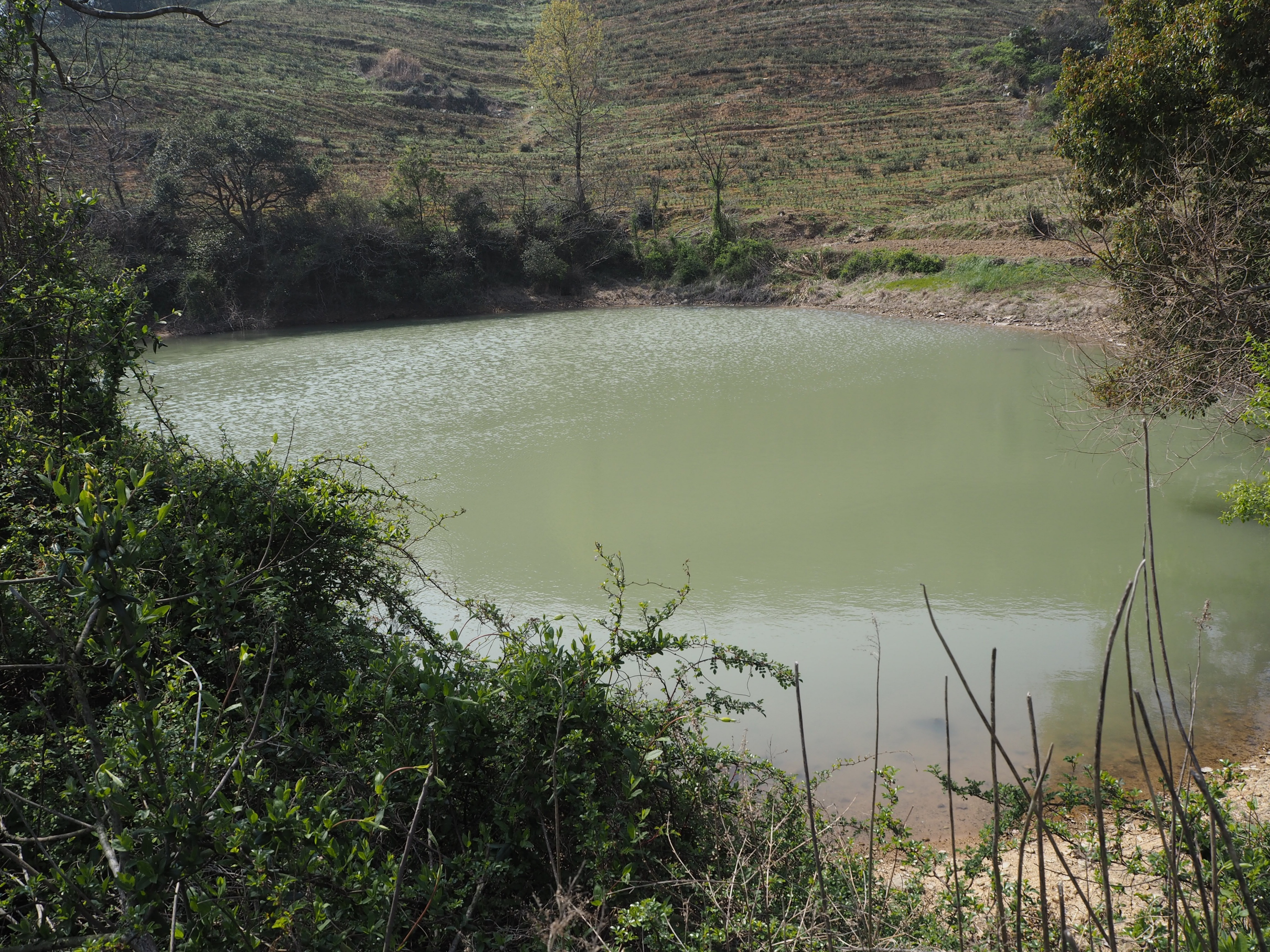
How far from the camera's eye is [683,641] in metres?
2.81

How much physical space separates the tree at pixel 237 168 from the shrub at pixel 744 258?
39.4ft

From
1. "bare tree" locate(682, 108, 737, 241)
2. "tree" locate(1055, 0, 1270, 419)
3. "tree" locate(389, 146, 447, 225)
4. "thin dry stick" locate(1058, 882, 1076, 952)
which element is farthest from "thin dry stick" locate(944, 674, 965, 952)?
"tree" locate(389, 146, 447, 225)

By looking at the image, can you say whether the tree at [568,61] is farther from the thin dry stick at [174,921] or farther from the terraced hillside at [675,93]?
the thin dry stick at [174,921]

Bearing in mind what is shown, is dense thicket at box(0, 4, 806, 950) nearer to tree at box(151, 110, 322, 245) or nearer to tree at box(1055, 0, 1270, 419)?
tree at box(1055, 0, 1270, 419)

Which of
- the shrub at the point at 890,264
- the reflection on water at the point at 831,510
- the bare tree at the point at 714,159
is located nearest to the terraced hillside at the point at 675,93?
the bare tree at the point at 714,159

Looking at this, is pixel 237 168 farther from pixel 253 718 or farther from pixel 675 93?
pixel 675 93

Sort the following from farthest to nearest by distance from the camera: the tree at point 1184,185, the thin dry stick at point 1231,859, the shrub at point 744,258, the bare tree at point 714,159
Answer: the bare tree at point 714,159 < the shrub at point 744,258 < the tree at point 1184,185 < the thin dry stick at point 1231,859

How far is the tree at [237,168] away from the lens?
21.9 m

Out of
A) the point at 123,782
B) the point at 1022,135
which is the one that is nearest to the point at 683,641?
the point at 123,782

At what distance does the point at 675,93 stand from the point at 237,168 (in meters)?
26.3

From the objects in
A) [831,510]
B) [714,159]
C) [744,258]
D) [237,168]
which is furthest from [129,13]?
[714,159]

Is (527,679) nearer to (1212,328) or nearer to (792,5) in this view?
(1212,328)

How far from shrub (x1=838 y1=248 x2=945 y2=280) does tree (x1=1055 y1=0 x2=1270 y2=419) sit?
12864mm

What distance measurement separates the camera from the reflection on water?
4.82m
